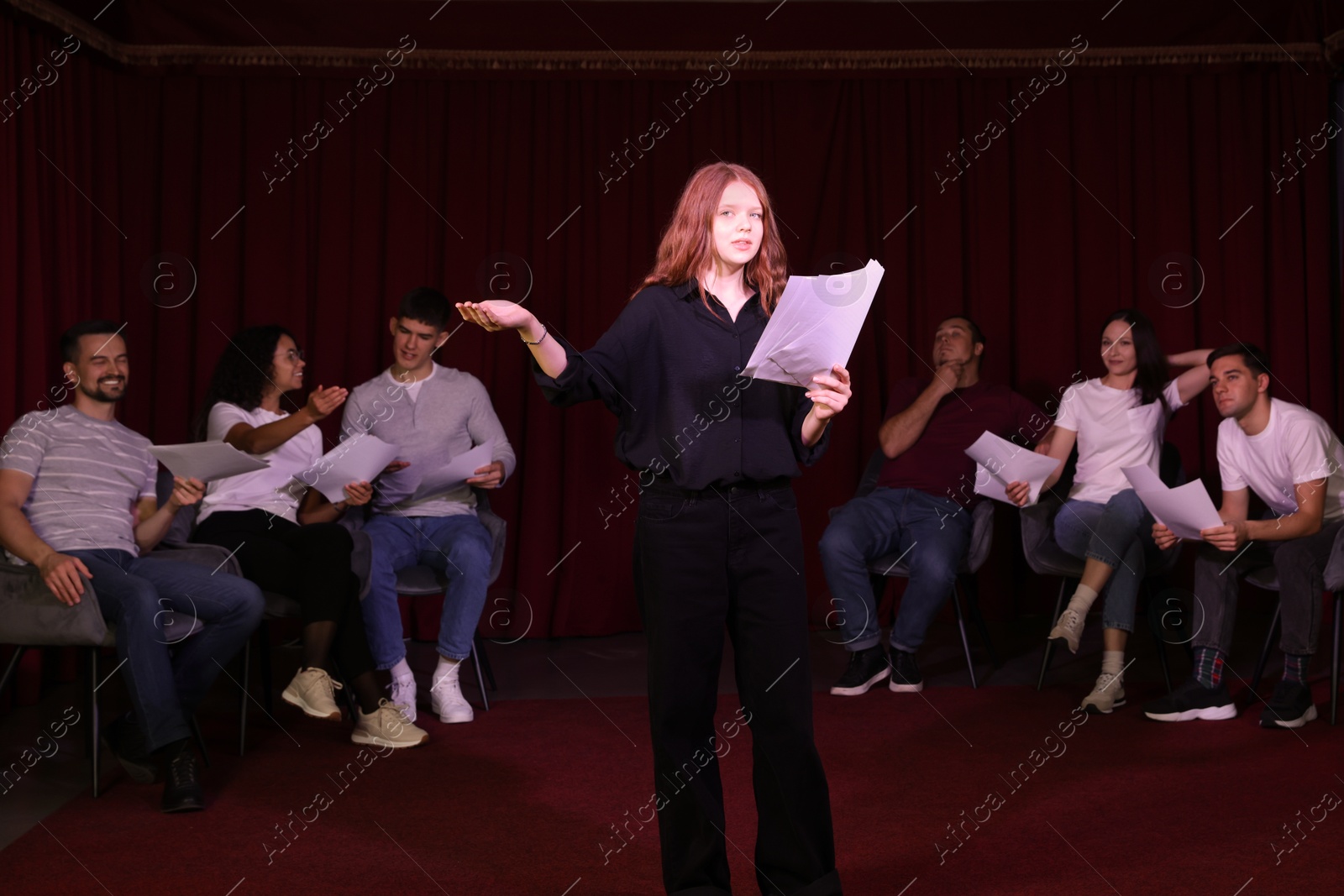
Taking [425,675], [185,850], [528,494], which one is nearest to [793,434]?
[185,850]

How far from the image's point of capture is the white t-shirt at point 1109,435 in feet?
12.8

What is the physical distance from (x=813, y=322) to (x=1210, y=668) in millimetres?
2376

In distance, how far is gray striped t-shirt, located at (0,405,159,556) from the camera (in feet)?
9.88

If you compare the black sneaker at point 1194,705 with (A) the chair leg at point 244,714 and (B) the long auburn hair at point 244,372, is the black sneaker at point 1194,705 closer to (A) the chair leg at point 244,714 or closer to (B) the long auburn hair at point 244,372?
(A) the chair leg at point 244,714

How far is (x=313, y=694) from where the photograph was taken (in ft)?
10.3

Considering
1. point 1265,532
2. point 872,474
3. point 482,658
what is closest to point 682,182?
point 872,474

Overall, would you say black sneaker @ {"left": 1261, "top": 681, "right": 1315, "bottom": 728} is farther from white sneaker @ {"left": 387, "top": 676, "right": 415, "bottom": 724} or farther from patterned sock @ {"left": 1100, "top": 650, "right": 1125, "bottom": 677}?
white sneaker @ {"left": 387, "top": 676, "right": 415, "bottom": 724}

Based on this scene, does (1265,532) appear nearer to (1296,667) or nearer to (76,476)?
(1296,667)

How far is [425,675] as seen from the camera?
4.12 meters

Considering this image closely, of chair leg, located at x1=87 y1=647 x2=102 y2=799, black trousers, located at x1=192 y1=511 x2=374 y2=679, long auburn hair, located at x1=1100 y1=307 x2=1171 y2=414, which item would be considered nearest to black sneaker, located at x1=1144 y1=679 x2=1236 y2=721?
long auburn hair, located at x1=1100 y1=307 x2=1171 y2=414

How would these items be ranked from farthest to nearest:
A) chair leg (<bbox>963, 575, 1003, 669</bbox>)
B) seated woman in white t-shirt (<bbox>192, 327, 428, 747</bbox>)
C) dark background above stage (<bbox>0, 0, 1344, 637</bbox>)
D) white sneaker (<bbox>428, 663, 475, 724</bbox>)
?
dark background above stage (<bbox>0, 0, 1344, 637</bbox>) → chair leg (<bbox>963, 575, 1003, 669</bbox>) → white sneaker (<bbox>428, 663, 475, 724</bbox>) → seated woman in white t-shirt (<bbox>192, 327, 428, 747</bbox>)

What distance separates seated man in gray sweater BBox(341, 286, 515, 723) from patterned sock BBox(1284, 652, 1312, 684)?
245 centimetres

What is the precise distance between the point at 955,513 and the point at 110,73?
382 centimetres

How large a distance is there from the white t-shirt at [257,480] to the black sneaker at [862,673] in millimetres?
1880
